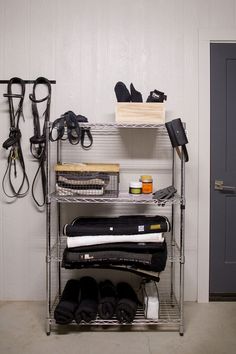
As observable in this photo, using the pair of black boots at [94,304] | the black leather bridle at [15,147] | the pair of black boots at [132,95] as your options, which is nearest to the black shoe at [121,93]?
the pair of black boots at [132,95]

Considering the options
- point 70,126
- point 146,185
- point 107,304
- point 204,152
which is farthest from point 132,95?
point 107,304

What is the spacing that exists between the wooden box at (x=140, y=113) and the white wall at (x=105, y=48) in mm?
375

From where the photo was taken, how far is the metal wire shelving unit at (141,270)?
2229 millimetres

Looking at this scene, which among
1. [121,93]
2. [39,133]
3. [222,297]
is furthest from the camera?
[222,297]

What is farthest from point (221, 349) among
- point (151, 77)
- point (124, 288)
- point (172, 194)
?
point (151, 77)

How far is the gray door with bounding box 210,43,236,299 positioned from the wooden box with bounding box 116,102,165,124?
0.61m

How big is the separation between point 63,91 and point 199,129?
3.52 ft

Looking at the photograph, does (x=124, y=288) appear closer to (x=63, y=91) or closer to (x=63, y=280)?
(x=63, y=280)

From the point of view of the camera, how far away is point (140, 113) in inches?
89.3

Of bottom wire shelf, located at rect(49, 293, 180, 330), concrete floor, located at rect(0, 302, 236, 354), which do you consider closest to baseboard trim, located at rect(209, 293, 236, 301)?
concrete floor, located at rect(0, 302, 236, 354)

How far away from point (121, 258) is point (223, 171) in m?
1.10

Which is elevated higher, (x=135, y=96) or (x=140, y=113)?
(x=135, y=96)

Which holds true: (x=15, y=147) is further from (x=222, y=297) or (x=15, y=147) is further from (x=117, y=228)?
(x=222, y=297)

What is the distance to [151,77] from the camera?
262 cm
